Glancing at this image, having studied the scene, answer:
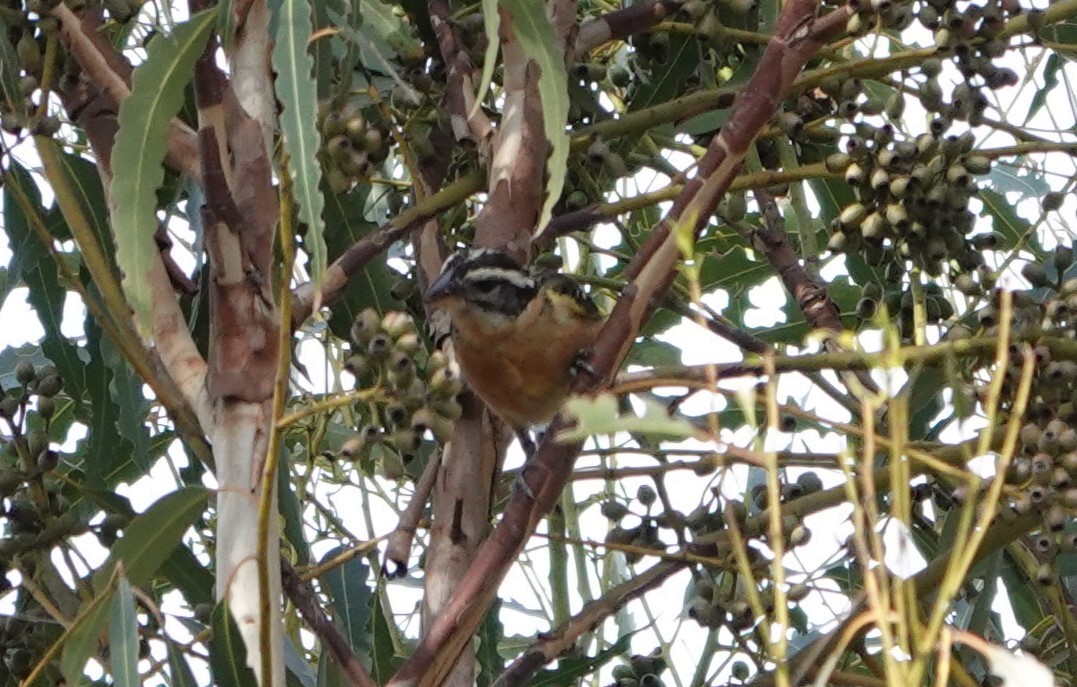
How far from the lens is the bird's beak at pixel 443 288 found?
301cm

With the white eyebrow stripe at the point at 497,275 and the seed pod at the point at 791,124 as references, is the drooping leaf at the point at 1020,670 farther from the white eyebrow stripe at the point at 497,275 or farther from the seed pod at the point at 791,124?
the seed pod at the point at 791,124

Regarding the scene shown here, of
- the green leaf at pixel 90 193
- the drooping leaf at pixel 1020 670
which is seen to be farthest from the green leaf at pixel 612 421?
the green leaf at pixel 90 193

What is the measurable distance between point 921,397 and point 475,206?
1.28 m

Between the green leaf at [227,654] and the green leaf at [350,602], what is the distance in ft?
2.00

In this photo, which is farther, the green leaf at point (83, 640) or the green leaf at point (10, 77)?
the green leaf at point (10, 77)

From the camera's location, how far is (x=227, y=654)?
2168 mm

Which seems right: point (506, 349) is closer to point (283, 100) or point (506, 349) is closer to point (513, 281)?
point (513, 281)

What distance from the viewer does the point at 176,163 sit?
274 centimetres

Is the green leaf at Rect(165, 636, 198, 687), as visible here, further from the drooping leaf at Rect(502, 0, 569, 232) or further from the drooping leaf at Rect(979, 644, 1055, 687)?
the drooping leaf at Rect(979, 644, 1055, 687)

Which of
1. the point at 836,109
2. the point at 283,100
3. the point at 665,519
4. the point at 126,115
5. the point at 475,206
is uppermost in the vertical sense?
the point at 475,206

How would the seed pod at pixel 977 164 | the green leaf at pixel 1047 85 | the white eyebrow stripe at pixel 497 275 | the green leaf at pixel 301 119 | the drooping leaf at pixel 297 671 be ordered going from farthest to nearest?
the green leaf at pixel 1047 85 → the white eyebrow stripe at pixel 497 275 → the seed pod at pixel 977 164 → the drooping leaf at pixel 297 671 → the green leaf at pixel 301 119

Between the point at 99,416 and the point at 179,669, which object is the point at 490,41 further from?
the point at 99,416

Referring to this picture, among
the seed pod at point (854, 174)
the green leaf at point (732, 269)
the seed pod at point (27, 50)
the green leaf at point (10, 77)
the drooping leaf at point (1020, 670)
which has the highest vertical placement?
the green leaf at point (732, 269)

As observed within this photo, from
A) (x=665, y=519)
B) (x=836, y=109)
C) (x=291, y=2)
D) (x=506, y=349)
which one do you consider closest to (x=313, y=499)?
(x=506, y=349)
